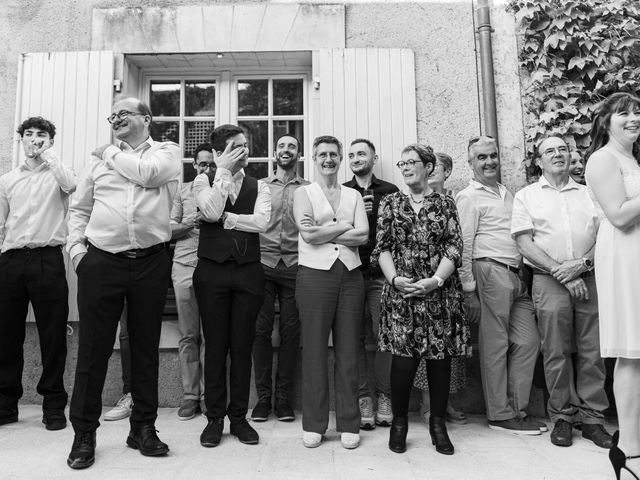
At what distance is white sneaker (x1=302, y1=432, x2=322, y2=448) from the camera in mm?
2930

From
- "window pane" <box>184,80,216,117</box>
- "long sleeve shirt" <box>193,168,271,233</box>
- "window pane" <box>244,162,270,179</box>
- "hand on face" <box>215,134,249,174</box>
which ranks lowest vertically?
"long sleeve shirt" <box>193,168,271,233</box>

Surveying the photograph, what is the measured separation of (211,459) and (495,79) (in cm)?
363

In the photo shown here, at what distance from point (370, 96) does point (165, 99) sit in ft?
6.08

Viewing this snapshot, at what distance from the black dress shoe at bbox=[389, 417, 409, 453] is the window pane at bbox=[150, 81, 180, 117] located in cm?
323

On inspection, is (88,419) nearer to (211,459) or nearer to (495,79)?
(211,459)

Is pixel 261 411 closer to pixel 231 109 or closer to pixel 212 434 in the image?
pixel 212 434

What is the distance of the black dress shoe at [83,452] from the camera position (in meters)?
2.56

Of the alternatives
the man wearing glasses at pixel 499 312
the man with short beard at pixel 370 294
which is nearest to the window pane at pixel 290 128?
the man with short beard at pixel 370 294

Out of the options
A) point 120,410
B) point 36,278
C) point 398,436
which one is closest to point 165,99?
point 36,278

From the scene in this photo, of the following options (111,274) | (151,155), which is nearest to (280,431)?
(111,274)

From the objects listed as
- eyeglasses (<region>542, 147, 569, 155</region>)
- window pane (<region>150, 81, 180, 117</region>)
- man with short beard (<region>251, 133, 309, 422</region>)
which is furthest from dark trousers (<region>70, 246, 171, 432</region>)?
eyeglasses (<region>542, 147, 569, 155</region>)

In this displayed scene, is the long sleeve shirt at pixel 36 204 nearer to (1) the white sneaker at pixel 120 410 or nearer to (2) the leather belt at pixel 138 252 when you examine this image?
(2) the leather belt at pixel 138 252

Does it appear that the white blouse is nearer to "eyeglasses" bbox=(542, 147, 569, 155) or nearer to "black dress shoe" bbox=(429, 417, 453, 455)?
"black dress shoe" bbox=(429, 417, 453, 455)

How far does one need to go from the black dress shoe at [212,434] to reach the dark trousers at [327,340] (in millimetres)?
487
